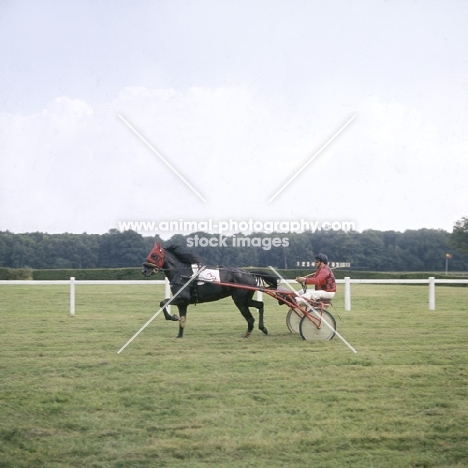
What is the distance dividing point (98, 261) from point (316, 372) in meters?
13.7

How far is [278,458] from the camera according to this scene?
4.53 metres

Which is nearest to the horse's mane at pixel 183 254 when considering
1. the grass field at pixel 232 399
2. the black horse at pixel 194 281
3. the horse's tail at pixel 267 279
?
the black horse at pixel 194 281


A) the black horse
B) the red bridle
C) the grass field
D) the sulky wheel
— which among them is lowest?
the grass field

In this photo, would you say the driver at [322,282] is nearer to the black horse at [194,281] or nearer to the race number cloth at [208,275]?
the black horse at [194,281]

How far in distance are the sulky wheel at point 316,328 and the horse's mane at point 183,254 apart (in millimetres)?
2051

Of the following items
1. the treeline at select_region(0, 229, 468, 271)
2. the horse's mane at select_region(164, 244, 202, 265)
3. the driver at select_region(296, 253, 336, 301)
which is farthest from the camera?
the treeline at select_region(0, 229, 468, 271)

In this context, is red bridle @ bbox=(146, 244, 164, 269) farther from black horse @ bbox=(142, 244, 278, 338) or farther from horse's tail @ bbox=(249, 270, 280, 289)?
horse's tail @ bbox=(249, 270, 280, 289)

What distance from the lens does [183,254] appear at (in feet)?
35.3

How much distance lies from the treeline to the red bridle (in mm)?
2126

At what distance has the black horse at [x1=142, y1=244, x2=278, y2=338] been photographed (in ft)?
34.1

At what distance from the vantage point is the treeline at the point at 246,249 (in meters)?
16.0

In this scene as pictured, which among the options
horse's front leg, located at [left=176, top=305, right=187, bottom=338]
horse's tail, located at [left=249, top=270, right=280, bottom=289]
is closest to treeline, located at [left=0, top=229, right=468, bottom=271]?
horse's tail, located at [left=249, top=270, right=280, bottom=289]

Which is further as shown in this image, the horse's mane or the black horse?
the horse's mane

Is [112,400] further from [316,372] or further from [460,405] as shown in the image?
[460,405]
